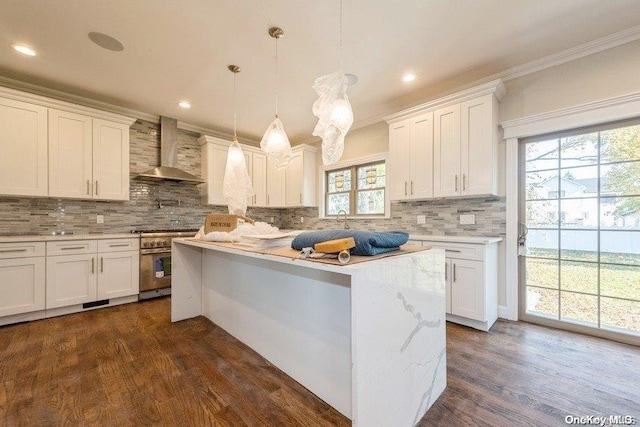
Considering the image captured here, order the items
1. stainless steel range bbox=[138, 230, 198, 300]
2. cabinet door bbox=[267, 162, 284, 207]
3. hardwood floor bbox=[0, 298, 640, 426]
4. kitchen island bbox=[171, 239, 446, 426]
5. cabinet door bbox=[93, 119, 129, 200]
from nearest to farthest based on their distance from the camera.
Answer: kitchen island bbox=[171, 239, 446, 426]
hardwood floor bbox=[0, 298, 640, 426]
cabinet door bbox=[93, 119, 129, 200]
stainless steel range bbox=[138, 230, 198, 300]
cabinet door bbox=[267, 162, 284, 207]

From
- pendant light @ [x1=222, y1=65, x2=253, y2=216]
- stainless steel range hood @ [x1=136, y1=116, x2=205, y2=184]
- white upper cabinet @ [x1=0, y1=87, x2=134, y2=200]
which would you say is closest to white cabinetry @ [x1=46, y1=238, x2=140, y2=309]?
white upper cabinet @ [x1=0, y1=87, x2=134, y2=200]

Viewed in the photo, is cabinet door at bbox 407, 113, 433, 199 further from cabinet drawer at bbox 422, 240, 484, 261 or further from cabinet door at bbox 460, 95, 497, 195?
cabinet drawer at bbox 422, 240, 484, 261

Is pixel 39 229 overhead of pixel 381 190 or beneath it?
beneath

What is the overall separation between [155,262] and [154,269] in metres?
0.09

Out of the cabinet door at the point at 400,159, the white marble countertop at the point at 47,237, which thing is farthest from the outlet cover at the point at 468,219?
the white marble countertop at the point at 47,237

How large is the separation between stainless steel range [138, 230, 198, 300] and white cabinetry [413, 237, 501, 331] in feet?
11.0

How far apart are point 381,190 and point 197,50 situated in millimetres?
2829

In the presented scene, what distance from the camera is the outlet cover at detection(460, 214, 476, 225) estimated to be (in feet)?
9.79

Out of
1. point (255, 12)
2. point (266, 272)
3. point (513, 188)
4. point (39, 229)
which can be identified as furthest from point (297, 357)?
point (39, 229)

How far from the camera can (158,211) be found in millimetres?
3973

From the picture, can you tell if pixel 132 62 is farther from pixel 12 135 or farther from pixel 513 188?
pixel 513 188

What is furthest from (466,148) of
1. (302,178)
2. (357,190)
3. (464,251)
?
(302,178)

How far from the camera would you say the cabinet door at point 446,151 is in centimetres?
285

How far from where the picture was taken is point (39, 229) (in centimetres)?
310
